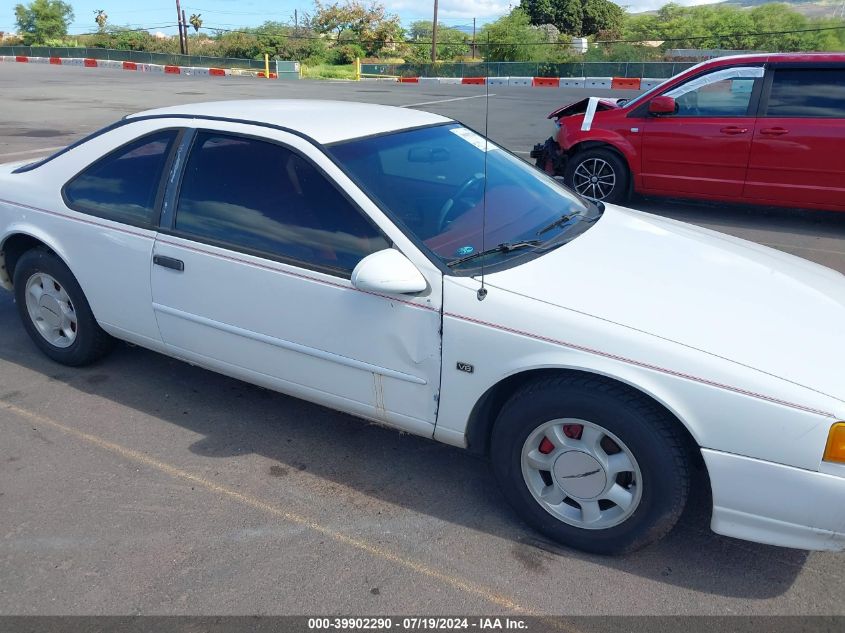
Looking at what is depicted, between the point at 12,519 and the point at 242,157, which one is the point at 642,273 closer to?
the point at 242,157

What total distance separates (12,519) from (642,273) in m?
2.79

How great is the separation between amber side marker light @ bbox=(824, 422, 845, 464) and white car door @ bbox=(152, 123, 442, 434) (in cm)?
136

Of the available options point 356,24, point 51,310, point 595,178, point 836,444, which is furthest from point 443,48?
point 836,444

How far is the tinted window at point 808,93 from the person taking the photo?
709 cm

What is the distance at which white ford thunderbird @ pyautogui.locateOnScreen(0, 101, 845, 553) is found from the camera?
2.40m

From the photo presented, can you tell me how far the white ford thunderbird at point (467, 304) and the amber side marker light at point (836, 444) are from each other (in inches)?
0.4

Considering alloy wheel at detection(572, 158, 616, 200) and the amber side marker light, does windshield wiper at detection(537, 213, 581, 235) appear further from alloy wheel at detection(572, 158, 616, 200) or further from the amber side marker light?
alloy wheel at detection(572, 158, 616, 200)

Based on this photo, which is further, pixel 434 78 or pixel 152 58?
pixel 152 58

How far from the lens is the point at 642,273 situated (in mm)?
2939

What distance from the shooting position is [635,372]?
2.44 m

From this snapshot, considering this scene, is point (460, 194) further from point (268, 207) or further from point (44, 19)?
point (44, 19)

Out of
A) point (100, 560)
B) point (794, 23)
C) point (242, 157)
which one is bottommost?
point (100, 560)

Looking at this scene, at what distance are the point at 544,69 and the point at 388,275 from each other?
110ft

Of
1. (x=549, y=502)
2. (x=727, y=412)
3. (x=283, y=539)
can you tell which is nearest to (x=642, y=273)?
(x=727, y=412)
